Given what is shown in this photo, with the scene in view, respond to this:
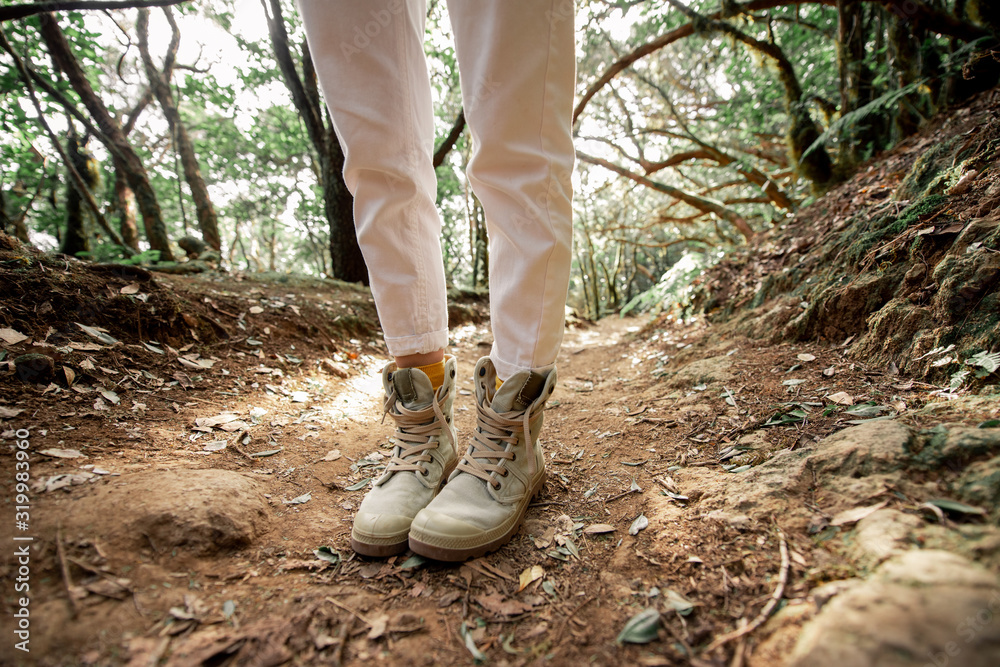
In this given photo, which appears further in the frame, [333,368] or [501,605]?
[333,368]

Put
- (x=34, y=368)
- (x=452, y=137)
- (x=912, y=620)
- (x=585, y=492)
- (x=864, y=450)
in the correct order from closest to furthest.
→ (x=912, y=620) → (x=864, y=450) → (x=585, y=492) → (x=34, y=368) → (x=452, y=137)

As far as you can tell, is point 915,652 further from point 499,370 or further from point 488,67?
point 488,67

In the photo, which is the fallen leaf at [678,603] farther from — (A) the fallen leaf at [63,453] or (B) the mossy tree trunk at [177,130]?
(B) the mossy tree trunk at [177,130]

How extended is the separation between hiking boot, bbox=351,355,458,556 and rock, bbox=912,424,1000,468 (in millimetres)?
1178

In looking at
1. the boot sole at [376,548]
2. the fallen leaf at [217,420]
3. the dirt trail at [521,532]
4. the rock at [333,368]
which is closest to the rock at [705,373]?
the dirt trail at [521,532]

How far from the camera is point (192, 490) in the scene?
110cm

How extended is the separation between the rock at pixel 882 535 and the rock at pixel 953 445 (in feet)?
0.61

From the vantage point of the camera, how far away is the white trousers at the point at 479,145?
103 centimetres

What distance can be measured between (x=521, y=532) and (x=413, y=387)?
1.78 ft

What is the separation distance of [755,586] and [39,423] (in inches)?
81.1

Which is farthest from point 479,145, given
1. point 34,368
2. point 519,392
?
point 34,368

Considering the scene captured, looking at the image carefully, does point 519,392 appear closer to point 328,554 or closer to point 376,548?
point 376,548

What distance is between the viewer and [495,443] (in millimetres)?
1250

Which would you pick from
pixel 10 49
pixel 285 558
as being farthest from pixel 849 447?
pixel 10 49
